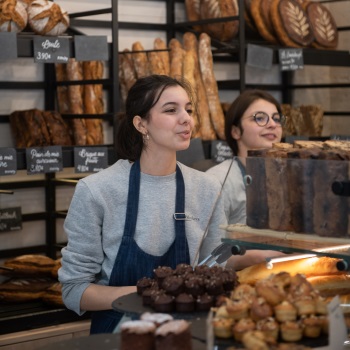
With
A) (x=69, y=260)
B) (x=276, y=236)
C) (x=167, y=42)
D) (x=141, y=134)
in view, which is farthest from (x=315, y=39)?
(x=276, y=236)

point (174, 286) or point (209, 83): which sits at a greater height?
point (209, 83)

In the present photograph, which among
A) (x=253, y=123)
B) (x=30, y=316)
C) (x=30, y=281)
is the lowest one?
(x=30, y=316)

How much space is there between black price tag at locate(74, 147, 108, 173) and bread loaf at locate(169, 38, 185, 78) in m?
0.78

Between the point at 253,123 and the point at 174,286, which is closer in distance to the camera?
the point at 174,286

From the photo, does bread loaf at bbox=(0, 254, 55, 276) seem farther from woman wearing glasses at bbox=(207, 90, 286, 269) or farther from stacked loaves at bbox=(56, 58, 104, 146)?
woman wearing glasses at bbox=(207, 90, 286, 269)

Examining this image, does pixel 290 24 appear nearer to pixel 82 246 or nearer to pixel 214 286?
pixel 82 246

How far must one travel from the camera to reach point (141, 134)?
2.61 meters

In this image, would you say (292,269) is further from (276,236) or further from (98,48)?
(98,48)

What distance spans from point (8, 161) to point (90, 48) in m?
0.67

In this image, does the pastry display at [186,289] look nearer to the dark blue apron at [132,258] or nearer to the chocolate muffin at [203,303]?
the chocolate muffin at [203,303]

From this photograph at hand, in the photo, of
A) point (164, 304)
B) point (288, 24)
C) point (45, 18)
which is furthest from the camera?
point (288, 24)

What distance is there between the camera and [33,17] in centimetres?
370

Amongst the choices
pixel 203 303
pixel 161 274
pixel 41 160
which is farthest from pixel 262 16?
pixel 203 303

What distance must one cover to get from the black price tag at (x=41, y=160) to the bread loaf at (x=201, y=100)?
1.06m
